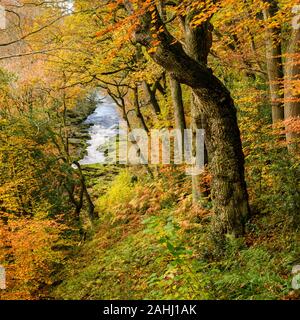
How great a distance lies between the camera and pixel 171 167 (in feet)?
43.5

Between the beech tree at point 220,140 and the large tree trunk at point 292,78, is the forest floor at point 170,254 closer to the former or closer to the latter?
the beech tree at point 220,140

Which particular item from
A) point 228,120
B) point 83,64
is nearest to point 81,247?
point 83,64

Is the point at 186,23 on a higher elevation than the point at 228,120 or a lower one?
higher

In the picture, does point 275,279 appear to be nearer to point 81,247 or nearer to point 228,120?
point 228,120

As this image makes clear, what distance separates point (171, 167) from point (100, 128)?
69.4 ft

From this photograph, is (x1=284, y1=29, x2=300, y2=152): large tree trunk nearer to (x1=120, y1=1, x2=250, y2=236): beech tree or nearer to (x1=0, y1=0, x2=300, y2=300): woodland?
(x1=0, y1=0, x2=300, y2=300): woodland

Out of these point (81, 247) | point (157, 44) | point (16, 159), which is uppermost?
point (157, 44)

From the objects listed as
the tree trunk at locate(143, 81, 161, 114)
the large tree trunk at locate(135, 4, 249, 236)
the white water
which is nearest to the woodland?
the large tree trunk at locate(135, 4, 249, 236)

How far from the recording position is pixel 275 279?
18.2 ft

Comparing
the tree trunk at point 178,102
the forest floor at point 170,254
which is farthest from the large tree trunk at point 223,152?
the tree trunk at point 178,102

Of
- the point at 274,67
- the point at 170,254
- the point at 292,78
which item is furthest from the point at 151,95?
the point at 170,254

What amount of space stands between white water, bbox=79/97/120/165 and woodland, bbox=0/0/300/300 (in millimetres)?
5961

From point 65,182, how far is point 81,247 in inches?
130
